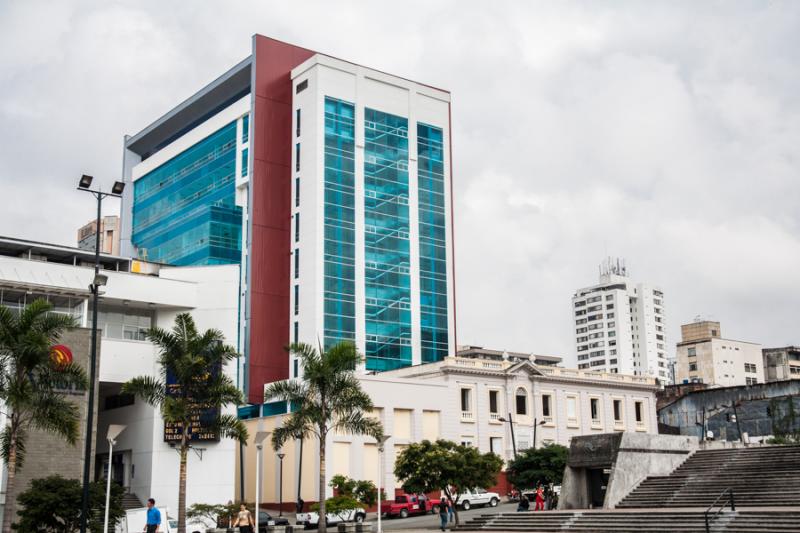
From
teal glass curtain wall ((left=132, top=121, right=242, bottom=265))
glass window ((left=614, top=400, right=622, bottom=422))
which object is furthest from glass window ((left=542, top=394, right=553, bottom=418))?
teal glass curtain wall ((left=132, top=121, right=242, bottom=265))

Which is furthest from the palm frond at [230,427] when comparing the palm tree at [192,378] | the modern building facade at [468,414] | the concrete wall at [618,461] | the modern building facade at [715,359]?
the modern building facade at [715,359]

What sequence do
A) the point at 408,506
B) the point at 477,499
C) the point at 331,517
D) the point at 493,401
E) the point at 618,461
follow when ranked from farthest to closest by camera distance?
the point at 493,401
the point at 477,499
the point at 408,506
the point at 331,517
the point at 618,461

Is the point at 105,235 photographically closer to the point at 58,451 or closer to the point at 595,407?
the point at 595,407

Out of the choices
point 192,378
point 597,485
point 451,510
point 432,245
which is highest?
point 432,245

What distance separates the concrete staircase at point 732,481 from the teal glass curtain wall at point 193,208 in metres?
53.6

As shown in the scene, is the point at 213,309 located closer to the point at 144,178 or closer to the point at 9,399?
the point at 9,399

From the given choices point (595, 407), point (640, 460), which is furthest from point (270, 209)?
point (640, 460)

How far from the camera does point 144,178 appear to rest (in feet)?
361

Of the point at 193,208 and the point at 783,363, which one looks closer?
the point at 193,208

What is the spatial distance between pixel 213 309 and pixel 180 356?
19657mm

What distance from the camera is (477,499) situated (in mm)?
64000

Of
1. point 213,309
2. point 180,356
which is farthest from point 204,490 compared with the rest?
point 180,356

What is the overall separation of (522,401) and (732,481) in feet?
117

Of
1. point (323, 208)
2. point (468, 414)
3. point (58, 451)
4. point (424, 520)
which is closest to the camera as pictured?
point (58, 451)
